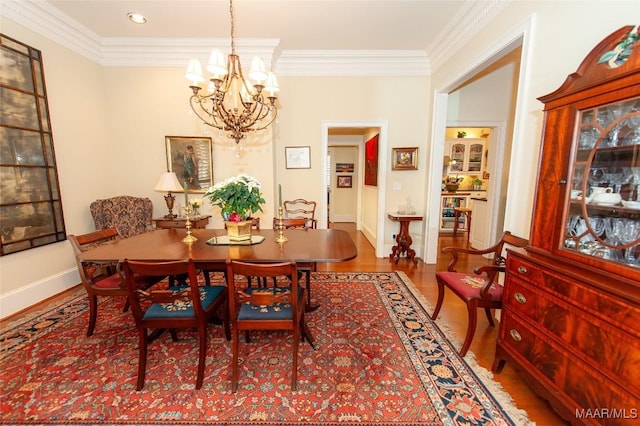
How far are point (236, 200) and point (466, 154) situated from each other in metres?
5.69

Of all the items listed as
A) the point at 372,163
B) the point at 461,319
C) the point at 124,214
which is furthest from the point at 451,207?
the point at 124,214

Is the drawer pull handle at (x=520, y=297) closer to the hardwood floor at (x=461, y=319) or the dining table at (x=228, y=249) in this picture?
the hardwood floor at (x=461, y=319)

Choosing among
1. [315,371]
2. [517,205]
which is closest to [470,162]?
[517,205]

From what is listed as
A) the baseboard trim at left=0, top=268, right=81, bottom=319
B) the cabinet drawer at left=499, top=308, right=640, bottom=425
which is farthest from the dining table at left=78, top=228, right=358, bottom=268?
the baseboard trim at left=0, top=268, right=81, bottom=319

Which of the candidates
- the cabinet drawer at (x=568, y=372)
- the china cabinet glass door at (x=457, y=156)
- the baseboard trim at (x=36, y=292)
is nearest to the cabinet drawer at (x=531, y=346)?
the cabinet drawer at (x=568, y=372)

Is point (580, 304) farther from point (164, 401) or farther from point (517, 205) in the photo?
point (164, 401)

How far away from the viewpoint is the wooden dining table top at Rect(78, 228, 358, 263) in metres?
1.76

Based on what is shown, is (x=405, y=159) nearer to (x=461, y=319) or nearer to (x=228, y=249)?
(x=461, y=319)

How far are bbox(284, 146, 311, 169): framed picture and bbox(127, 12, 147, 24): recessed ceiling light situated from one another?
7.14 feet

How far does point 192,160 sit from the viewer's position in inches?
145

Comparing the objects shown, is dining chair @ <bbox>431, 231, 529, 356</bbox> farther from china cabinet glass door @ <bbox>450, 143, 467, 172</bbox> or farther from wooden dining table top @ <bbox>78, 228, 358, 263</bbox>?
china cabinet glass door @ <bbox>450, 143, 467, 172</bbox>

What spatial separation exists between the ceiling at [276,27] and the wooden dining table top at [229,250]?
236 cm

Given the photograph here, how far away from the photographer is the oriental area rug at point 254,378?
1442 millimetres

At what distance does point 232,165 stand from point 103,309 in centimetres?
223
